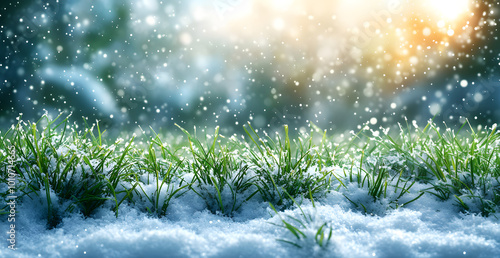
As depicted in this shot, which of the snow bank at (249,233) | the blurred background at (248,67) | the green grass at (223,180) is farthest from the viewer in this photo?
the blurred background at (248,67)

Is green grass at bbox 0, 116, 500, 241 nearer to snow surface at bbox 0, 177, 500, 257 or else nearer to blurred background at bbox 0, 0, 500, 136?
snow surface at bbox 0, 177, 500, 257

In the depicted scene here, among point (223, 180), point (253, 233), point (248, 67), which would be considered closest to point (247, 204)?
point (223, 180)

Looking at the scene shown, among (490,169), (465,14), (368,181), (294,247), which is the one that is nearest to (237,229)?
(294,247)

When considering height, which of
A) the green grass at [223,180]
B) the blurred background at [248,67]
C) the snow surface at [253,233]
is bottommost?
the snow surface at [253,233]

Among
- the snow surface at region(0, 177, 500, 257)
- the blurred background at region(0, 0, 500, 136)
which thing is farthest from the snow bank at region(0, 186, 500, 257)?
the blurred background at region(0, 0, 500, 136)

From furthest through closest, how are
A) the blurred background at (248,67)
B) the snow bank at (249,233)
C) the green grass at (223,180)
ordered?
the blurred background at (248,67), the green grass at (223,180), the snow bank at (249,233)

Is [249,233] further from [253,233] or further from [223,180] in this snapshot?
[223,180]

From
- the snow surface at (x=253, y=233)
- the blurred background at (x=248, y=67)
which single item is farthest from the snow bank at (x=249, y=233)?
the blurred background at (x=248, y=67)

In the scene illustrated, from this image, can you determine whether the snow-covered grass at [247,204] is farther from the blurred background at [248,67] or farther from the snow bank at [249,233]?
the blurred background at [248,67]
